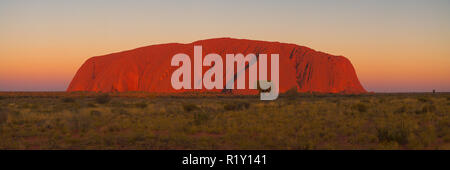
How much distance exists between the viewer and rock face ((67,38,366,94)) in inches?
3231

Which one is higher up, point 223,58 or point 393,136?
point 223,58

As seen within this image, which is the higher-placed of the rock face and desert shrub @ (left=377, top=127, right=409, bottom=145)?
the rock face

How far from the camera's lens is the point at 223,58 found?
84688mm

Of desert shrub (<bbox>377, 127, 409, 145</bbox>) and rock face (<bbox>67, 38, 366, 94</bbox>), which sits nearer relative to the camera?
desert shrub (<bbox>377, 127, 409, 145</bbox>)

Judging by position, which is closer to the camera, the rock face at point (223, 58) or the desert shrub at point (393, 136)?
the desert shrub at point (393, 136)

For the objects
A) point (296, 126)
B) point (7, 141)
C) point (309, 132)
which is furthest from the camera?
point (296, 126)

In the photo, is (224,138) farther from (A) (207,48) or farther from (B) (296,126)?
(A) (207,48)

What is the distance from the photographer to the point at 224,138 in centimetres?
1030

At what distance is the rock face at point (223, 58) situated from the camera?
82062 millimetres

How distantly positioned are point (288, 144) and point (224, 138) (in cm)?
215

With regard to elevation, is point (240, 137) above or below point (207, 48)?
below

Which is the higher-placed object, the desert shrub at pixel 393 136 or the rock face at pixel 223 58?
the rock face at pixel 223 58
